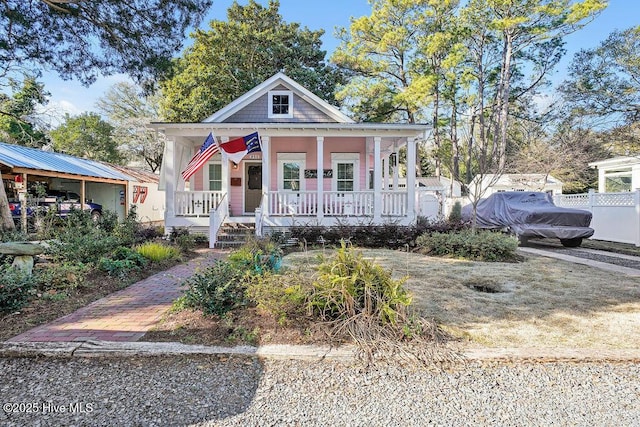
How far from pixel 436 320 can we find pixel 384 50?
26116 millimetres

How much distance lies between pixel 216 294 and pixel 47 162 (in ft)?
A: 53.6

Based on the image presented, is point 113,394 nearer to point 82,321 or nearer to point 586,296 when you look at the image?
point 82,321

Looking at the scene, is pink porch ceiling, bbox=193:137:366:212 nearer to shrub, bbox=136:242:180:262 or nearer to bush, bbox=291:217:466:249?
bush, bbox=291:217:466:249

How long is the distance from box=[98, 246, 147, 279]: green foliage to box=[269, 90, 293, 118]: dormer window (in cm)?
861

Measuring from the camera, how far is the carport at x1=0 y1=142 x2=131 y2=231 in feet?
44.0

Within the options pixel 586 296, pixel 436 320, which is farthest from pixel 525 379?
pixel 586 296

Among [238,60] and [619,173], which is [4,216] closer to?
[238,60]

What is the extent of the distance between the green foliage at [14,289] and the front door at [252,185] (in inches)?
362

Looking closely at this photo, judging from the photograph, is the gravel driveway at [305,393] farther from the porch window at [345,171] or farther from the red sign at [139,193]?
the red sign at [139,193]

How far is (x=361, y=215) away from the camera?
11.3 meters

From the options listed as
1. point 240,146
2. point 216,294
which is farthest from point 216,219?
point 216,294

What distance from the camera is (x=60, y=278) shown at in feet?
17.2

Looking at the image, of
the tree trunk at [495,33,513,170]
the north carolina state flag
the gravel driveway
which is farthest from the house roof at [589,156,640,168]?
the gravel driveway

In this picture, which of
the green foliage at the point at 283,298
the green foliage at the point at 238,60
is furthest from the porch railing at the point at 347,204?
the green foliage at the point at 238,60
